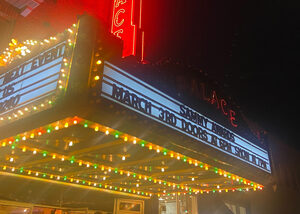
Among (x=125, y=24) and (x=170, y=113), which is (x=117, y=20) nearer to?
(x=125, y=24)

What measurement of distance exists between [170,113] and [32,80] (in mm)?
3270

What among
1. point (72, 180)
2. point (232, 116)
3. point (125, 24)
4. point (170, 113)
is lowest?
point (72, 180)

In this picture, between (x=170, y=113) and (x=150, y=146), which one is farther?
(x=170, y=113)

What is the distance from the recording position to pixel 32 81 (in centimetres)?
564

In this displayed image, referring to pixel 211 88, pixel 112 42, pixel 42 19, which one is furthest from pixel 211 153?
pixel 42 19

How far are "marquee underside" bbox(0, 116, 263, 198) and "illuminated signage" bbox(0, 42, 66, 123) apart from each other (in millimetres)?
624

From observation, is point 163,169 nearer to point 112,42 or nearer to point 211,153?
point 211,153

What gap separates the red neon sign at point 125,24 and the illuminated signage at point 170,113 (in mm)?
A: 1790

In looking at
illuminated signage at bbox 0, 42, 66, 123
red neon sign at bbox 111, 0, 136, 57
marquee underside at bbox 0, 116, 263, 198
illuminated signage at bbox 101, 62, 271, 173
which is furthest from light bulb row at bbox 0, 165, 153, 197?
illuminated signage at bbox 101, 62, 271, 173

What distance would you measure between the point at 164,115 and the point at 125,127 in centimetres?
127

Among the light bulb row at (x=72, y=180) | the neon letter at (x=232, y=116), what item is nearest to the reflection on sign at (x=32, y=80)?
the light bulb row at (x=72, y=180)

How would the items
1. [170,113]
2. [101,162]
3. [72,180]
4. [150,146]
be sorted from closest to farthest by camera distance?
1. [150,146]
2. [170,113]
3. [101,162]
4. [72,180]

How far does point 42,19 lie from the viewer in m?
10.8

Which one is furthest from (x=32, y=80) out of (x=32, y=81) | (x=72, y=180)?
(x=72, y=180)
